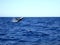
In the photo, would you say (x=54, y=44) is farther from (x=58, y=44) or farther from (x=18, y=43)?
(x=18, y=43)

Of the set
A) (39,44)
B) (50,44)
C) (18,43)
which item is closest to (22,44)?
(18,43)

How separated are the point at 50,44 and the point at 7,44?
3058 mm

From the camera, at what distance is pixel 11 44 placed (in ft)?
36.3

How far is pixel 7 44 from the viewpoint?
11.1 meters

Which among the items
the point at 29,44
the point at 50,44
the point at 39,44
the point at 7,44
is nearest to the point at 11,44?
the point at 7,44

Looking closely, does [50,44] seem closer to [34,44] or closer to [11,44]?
[34,44]

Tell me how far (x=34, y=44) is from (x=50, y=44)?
1134mm

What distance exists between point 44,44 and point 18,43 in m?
1.96

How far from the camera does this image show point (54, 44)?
10789 mm

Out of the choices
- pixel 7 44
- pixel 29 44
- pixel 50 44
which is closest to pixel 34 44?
pixel 29 44

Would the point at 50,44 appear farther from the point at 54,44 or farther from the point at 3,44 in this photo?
the point at 3,44

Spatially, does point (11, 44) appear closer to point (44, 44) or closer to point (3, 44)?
point (3, 44)

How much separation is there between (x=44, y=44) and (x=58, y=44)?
1.01 m

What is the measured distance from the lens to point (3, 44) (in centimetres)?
1103
